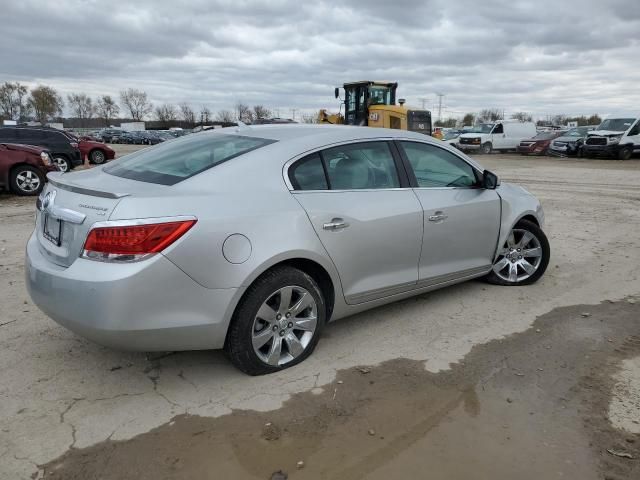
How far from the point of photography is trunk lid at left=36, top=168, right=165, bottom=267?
2.92 meters

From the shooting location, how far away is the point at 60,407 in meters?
3.02

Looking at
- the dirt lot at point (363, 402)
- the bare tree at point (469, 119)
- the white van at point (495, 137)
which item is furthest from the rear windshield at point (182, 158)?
the bare tree at point (469, 119)

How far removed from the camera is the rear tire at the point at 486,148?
30312 mm

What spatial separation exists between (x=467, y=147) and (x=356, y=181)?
91.6 feet

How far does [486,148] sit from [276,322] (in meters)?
29.5

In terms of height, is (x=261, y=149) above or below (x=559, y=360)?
above

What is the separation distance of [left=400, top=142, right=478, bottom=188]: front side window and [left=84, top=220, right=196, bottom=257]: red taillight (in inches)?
85.6

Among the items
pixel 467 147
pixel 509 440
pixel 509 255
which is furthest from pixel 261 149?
pixel 467 147

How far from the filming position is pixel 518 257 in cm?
522

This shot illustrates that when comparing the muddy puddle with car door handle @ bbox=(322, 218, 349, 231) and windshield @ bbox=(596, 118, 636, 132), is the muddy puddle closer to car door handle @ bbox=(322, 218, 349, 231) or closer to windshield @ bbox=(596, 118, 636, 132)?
car door handle @ bbox=(322, 218, 349, 231)

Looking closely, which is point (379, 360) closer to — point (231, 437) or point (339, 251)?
point (339, 251)

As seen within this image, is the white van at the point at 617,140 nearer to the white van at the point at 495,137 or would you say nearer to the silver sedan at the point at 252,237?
the white van at the point at 495,137

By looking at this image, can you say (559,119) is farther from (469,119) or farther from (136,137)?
(136,137)

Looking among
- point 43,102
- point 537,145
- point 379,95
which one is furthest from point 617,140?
point 43,102
